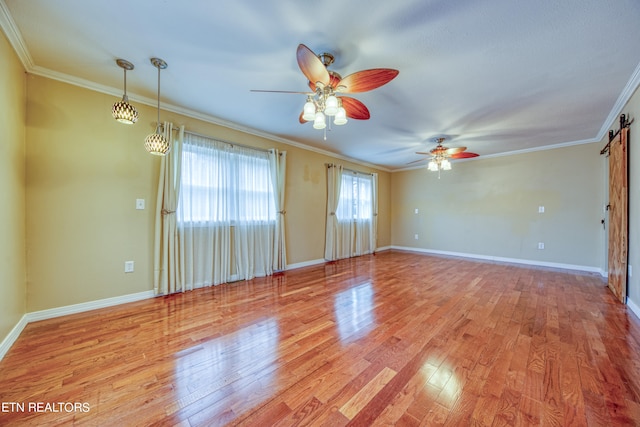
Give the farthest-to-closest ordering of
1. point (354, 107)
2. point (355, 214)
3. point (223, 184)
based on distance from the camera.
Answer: point (355, 214) < point (223, 184) < point (354, 107)

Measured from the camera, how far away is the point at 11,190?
2.01m

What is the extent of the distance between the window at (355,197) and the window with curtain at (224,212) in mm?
1993

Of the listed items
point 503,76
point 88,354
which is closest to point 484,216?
point 503,76

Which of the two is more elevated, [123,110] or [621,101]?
[621,101]

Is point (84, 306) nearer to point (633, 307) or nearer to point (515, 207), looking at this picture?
point (633, 307)

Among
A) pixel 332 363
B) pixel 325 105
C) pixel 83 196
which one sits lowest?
pixel 332 363

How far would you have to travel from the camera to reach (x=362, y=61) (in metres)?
2.18

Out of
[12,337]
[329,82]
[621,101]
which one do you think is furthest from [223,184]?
[621,101]

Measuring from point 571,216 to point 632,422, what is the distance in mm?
4759

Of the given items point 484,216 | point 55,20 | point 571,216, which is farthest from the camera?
point 484,216

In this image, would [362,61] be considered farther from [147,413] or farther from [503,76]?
[147,413]

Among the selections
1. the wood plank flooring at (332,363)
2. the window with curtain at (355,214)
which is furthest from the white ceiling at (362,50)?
the window with curtain at (355,214)

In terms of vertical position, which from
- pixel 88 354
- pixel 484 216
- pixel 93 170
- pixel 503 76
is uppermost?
pixel 503 76

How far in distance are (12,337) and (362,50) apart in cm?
381
